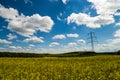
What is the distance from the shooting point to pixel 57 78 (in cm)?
1349

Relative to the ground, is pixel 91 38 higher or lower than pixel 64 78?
higher

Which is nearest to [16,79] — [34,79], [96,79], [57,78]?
[34,79]

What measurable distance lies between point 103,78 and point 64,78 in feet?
8.09

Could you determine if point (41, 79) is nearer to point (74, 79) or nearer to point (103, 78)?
point (74, 79)

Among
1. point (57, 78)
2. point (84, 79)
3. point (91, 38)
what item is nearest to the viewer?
point (84, 79)

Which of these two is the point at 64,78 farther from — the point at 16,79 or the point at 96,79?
the point at 16,79

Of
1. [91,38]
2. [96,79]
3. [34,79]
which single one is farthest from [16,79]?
[91,38]

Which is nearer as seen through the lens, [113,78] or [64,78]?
[113,78]

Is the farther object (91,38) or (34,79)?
(91,38)

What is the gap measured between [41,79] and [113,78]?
4340 mm

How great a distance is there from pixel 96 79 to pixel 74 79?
4.40 feet

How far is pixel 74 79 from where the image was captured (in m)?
13.2

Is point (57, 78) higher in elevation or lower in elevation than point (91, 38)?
lower

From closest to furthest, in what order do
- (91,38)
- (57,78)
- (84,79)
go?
(84,79), (57,78), (91,38)
